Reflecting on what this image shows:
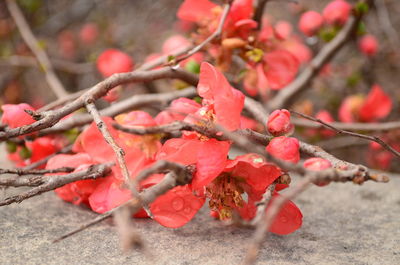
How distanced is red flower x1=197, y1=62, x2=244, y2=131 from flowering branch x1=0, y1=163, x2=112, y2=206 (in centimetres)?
23

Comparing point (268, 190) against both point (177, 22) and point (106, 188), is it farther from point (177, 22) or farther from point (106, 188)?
point (177, 22)

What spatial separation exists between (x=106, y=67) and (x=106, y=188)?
100cm

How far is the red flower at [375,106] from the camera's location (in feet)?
5.92

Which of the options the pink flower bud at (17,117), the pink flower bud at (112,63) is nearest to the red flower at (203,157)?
the pink flower bud at (17,117)

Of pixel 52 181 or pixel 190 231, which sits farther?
pixel 190 231

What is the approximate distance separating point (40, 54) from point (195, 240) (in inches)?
47.8

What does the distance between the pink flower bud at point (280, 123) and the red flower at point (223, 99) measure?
0.21 feet

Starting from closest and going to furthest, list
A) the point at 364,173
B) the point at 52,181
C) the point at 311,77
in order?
the point at 364,173 → the point at 52,181 → the point at 311,77

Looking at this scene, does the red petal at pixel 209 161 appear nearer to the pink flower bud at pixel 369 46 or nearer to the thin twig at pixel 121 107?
the thin twig at pixel 121 107

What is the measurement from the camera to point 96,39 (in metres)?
2.45

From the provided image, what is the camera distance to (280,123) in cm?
74

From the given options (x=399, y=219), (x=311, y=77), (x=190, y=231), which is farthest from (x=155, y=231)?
(x=311, y=77)

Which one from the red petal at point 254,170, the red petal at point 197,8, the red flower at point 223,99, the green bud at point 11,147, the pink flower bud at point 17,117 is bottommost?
the red petal at point 254,170

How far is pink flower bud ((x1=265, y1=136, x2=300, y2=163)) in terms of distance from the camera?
0.69m
